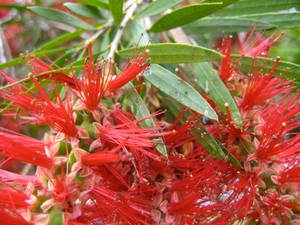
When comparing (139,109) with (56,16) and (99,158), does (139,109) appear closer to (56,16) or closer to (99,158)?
(99,158)

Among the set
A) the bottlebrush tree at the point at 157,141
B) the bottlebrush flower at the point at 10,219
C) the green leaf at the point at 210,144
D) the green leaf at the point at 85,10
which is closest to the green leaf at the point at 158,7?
the bottlebrush tree at the point at 157,141

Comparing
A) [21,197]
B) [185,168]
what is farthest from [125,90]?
[21,197]

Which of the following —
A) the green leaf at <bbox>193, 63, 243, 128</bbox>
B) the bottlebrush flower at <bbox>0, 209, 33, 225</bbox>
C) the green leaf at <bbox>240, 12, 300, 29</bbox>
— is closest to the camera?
the bottlebrush flower at <bbox>0, 209, 33, 225</bbox>

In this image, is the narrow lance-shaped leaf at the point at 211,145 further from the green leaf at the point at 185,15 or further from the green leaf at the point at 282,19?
the green leaf at the point at 282,19

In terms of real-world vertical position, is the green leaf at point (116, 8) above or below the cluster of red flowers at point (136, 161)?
above

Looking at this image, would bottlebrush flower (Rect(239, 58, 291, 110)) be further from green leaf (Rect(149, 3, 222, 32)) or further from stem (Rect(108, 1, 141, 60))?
stem (Rect(108, 1, 141, 60))

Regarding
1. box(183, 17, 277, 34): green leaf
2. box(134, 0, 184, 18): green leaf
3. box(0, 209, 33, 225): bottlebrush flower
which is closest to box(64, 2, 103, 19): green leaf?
box(134, 0, 184, 18): green leaf

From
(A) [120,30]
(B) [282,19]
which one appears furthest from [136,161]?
(B) [282,19]
